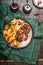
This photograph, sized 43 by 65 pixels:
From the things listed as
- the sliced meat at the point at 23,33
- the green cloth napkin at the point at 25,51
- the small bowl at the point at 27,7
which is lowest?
Result: the green cloth napkin at the point at 25,51

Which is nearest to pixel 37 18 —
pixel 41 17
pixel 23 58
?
pixel 41 17

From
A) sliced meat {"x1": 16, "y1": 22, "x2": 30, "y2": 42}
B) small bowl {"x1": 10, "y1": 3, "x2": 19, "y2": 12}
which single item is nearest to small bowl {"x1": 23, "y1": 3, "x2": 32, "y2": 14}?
small bowl {"x1": 10, "y1": 3, "x2": 19, "y2": 12}

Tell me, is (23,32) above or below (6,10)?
below

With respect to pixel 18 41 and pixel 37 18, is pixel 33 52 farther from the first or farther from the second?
pixel 37 18

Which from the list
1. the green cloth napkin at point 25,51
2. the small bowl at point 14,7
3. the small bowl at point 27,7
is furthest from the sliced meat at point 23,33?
the small bowl at point 14,7

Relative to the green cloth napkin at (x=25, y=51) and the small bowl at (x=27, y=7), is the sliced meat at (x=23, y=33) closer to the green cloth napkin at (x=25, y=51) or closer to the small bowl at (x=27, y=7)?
the green cloth napkin at (x=25, y=51)

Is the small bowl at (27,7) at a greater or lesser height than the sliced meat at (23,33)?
greater

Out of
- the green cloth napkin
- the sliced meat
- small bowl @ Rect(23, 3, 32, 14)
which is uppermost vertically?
small bowl @ Rect(23, 3, 32, 14)

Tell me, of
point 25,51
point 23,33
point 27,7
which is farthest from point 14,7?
point 25,51

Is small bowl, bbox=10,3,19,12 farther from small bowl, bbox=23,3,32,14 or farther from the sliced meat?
the sliced meat

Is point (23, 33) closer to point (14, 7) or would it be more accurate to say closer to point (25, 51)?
point (25, 51)

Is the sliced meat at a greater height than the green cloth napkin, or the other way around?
the sliced meat
